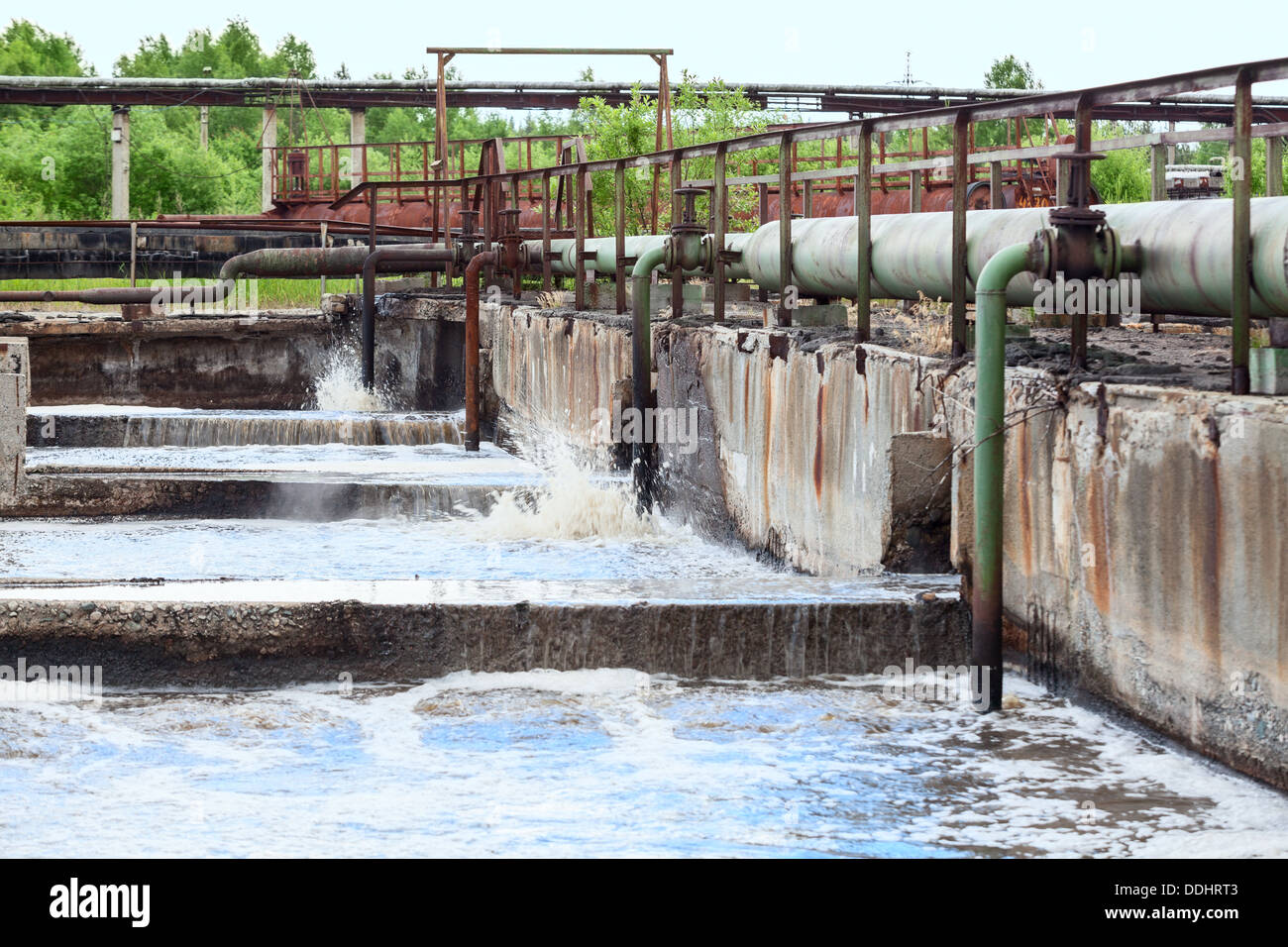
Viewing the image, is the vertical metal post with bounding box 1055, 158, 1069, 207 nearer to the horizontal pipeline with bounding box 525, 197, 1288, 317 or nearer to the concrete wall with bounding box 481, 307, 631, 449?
the horizontal pipeline with bounding box 525, 197, 1288, 317

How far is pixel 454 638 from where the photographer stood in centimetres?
664

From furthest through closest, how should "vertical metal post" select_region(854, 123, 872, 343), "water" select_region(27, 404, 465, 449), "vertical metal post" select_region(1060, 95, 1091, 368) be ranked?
"water" select_region(27, 404, 465, 449) < "vertical metal post" select_region(854, 123, 872, 343) < "vertical metal post" select_region(1060, 95, 1091, 368)

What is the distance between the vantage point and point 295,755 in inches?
230

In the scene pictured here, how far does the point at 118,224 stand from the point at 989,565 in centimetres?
2157

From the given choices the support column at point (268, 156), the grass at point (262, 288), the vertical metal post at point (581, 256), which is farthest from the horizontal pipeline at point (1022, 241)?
the support column at point (268, 156)

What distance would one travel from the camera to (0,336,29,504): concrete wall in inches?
438

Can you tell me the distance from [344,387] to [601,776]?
15934 mm

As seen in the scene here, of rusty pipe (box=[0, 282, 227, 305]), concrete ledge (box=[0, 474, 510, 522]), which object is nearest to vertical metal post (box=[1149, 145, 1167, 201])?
concrete ledge (box=[0, 474, 510, 522])

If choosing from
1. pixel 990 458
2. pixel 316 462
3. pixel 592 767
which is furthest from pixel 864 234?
pixel 316 462

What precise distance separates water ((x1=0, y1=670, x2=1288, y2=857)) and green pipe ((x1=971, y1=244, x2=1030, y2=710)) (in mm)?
294

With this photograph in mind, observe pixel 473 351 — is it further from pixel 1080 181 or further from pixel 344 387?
pixel 1080 181

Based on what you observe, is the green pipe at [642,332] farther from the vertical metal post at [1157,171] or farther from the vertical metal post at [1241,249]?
the vertical metal post at [1241,249]

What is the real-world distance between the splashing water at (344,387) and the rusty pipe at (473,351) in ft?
16.4
